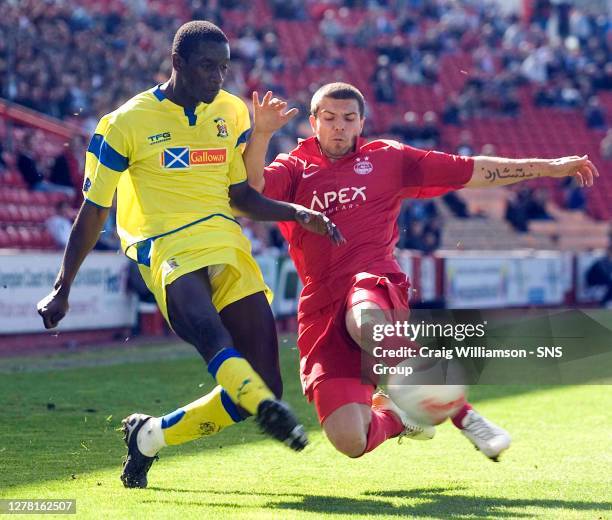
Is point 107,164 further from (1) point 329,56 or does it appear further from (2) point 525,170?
(1) point 329,56

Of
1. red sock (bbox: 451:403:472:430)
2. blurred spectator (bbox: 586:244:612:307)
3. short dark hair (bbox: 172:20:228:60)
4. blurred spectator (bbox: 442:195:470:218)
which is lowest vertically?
A: blurred spectator (bbox: 586:244:612:307)

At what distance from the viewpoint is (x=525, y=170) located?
261 inches

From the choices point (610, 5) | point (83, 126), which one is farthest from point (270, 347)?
point (610, 5)

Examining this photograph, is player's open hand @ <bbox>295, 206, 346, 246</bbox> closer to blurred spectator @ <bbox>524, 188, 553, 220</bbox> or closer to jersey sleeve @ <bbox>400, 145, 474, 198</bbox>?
jersey sleeve @ <bbox>400, 145, 474, 198</bbox>

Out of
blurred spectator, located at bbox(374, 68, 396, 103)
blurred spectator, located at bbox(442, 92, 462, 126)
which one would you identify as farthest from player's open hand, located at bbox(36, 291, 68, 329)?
blurred spectator, located at bbox(442, 92, 462, 126)

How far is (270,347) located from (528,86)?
97.5 feet

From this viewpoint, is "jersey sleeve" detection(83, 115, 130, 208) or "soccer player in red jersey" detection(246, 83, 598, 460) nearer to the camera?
"jersey sleeve" detection(83, 115, 130, 208)

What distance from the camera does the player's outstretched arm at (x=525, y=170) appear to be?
6559 millimetres

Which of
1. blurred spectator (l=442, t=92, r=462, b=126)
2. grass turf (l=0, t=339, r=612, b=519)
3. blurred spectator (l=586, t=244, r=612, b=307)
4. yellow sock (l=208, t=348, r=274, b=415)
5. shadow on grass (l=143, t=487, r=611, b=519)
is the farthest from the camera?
blurred spectator (l=442, t=92, r=462, b=126)

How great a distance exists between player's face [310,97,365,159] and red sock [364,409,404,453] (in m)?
1.50

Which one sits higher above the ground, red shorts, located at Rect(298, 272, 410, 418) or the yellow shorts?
the yellow shorts

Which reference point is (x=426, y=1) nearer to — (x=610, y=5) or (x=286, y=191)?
(x=610, y=5)

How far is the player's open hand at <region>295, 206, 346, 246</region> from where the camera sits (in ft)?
19.5

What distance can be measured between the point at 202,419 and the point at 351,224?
1367 mm
